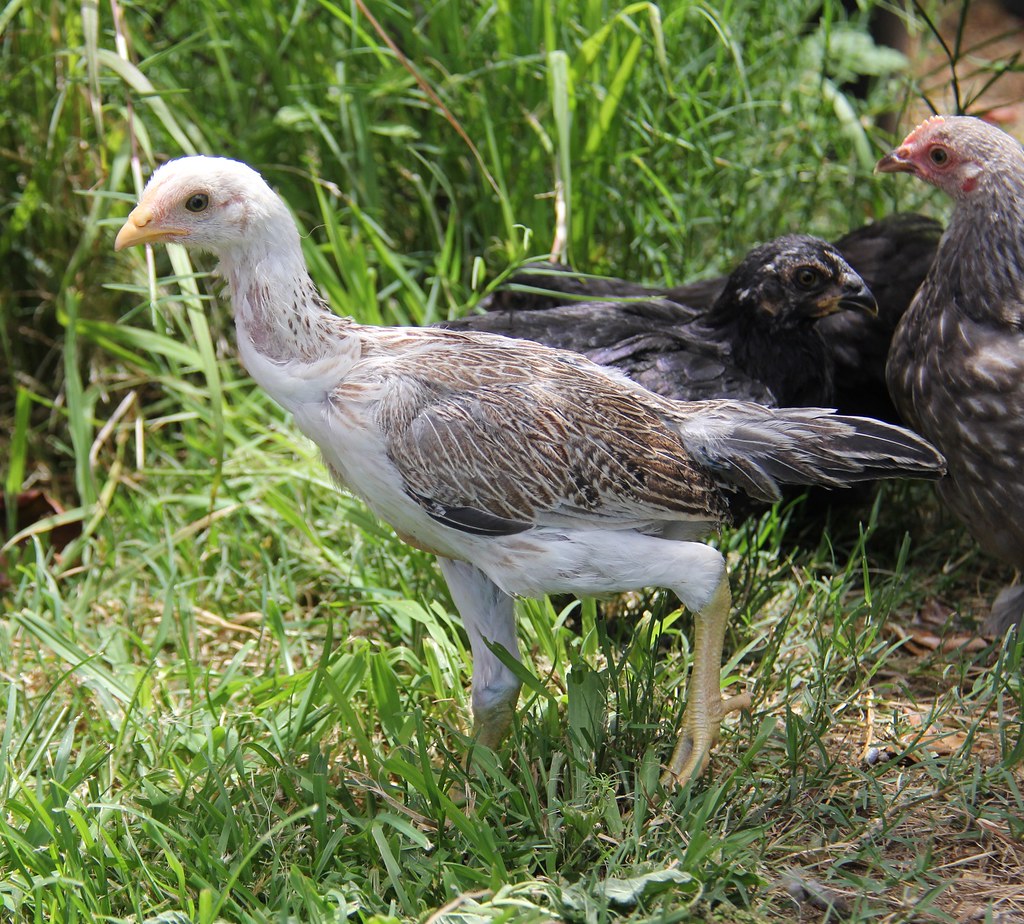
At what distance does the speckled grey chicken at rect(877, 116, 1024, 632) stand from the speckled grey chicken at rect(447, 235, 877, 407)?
34 centimetres

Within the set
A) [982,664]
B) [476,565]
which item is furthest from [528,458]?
[982,664]

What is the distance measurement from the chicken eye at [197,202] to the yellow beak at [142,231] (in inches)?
1.9

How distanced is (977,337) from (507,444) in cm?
140

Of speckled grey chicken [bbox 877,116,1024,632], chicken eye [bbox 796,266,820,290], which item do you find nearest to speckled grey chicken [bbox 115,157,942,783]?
speckled grey chicken [bbox 877,116,1024,632]

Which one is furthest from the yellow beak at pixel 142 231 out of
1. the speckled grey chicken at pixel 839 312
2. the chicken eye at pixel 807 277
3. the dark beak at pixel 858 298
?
the dark beak at pixel 858 298

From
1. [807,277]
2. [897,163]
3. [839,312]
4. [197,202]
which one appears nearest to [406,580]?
[197,202]

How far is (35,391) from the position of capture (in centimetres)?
454

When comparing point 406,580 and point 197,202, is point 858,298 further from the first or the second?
point 197,202

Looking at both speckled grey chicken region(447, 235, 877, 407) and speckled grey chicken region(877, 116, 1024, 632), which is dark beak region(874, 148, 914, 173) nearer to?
speckled grey chicken region(877, 116, 1024, 632)

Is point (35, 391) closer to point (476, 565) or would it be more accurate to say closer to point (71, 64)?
point (71, 64)

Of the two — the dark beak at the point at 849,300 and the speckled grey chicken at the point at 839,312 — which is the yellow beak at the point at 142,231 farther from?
the dark beak at the point at 849,300

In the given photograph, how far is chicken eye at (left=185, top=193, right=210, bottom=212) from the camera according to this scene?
2598mm

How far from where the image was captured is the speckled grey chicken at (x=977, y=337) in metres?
3.16

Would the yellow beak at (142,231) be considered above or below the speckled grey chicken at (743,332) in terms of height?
above
